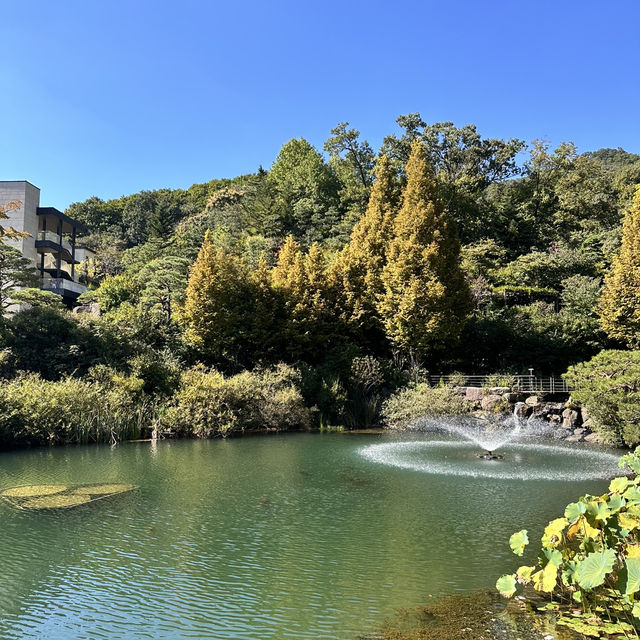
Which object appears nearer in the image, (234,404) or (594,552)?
(594,552)

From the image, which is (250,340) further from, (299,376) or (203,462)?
(203,462)

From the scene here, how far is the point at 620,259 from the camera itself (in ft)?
73.6

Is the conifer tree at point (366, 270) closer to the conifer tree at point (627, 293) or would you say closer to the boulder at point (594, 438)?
the conifer tree at point (627, 293)

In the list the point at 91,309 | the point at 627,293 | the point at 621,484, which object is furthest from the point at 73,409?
the point at 627,293

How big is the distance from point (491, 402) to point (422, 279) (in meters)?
5.88

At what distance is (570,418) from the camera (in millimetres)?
19625

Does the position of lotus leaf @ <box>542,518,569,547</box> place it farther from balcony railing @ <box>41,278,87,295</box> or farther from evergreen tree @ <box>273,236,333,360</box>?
balcony railing @ <box>41,278,87,295</box>

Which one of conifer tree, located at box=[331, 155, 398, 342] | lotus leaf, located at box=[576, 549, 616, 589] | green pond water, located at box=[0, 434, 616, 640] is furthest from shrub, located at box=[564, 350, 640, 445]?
lotus leaf, located at box=[576, 549, 616, 589]

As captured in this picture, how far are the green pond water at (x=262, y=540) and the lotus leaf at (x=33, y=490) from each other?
56 centimetres

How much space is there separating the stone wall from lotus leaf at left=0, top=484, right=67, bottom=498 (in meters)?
14.7

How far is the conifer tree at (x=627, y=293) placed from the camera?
21656 millimetres

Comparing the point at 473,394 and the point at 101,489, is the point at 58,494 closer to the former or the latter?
the point at 101,489

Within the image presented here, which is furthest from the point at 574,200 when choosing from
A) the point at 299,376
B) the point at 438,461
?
the point at 438,461

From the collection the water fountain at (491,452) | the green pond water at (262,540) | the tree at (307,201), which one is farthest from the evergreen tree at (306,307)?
the tree at (307,201)
